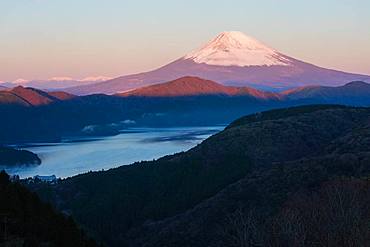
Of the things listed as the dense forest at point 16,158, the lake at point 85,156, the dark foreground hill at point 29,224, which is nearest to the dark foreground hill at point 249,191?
the dark foreground hill at point 29,224

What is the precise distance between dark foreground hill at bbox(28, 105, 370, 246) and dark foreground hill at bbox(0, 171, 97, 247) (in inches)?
270

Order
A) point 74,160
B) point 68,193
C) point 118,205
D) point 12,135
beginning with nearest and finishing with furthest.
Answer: point 118,205 < point 68,193 < point 74,160 < point 12,135

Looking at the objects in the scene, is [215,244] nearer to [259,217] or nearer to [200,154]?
[259,217]

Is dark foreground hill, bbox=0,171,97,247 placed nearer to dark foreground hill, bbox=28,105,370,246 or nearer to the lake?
dark foreground hill, bbox=28,105,370,246

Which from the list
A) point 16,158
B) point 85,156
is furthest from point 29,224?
point 85,156

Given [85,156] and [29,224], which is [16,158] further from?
[29,224]

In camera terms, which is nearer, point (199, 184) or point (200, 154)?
point (199, 184)

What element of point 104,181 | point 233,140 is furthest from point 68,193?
point 233,140

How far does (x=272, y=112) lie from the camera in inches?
4018

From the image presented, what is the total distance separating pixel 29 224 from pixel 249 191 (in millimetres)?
27131

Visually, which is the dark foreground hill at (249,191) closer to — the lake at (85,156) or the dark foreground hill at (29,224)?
the dark foreground hill at (29,224)

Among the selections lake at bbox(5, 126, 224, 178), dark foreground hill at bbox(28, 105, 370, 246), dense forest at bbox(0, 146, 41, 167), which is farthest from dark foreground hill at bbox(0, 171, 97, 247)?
dense forest at bbox(0, 146, 41, 167)

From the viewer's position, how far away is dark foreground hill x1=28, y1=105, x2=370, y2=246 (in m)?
22.7

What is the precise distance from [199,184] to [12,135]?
145 meters
